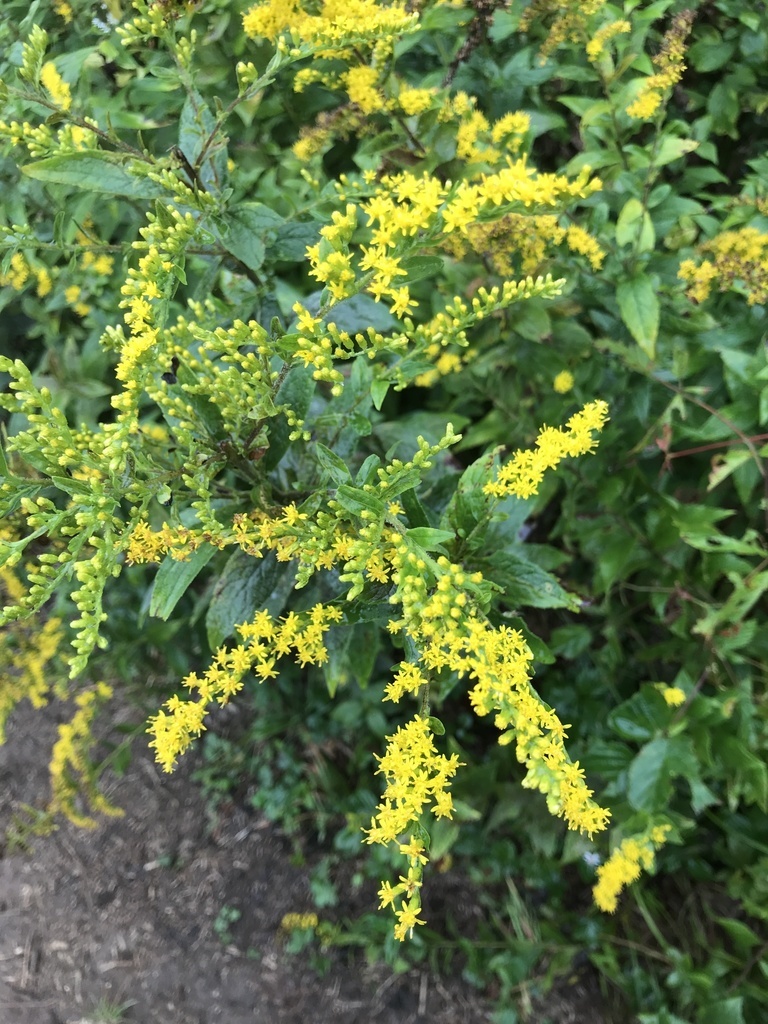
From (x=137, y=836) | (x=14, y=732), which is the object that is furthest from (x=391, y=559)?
(x=14, y=732)

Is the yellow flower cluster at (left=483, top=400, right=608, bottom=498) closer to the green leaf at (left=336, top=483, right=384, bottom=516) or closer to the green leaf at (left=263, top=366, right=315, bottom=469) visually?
the green leaf at (left=336, top=483, right=384, bottom=516)

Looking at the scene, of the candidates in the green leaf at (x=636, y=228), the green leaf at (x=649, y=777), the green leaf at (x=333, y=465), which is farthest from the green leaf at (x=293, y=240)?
the green leaf at (x=649, y=777)

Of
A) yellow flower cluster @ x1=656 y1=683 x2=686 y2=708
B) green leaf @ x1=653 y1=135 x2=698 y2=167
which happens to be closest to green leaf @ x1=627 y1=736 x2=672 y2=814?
yellow flower cluster @ x1=656 y1=683 x2=686 y2=708

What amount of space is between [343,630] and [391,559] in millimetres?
437

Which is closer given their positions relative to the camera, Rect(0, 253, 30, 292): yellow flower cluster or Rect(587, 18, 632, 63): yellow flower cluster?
Rect(587, 18, 632, 63): yellow flower cluster

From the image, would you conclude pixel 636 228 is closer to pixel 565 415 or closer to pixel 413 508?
pixel 565 415

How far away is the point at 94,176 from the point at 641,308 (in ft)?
5.01

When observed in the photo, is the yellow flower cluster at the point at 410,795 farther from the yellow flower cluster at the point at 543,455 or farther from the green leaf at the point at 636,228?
the green leaf at the point at 636,228

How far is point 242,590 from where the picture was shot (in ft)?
5.61

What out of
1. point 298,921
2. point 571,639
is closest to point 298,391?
point 571,639

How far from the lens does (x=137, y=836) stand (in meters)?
3.53

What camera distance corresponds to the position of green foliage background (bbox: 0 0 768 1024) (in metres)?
2.00

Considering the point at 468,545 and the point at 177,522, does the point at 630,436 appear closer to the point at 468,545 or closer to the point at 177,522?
the point at 468,545

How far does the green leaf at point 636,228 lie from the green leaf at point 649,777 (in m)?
1.62
